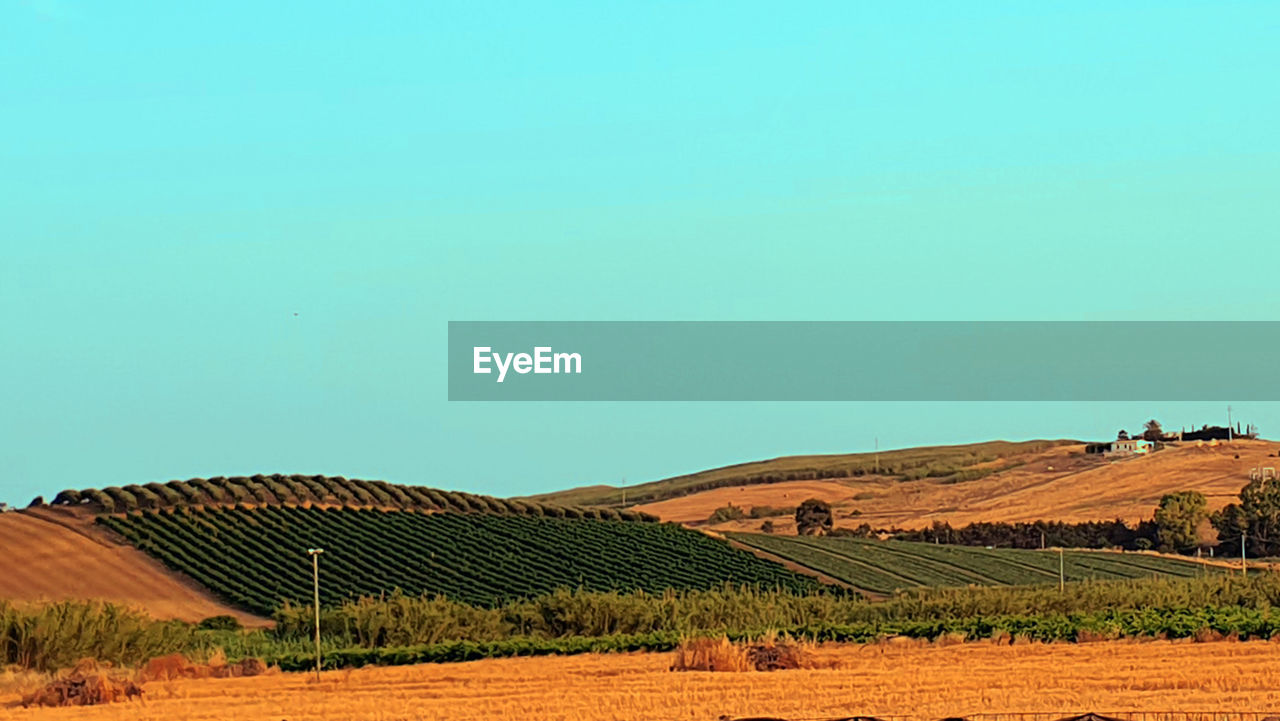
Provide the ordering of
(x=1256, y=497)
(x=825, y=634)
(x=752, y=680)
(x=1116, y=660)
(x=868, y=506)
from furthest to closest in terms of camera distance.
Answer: (x=868, y=506)
(x=1256, y=497)
(x=825, y=634)
(x=1116, y=660)
(x=752, y=680)

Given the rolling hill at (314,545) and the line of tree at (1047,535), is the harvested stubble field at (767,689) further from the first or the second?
the line of tree at (1047,535)

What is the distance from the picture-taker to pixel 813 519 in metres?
159

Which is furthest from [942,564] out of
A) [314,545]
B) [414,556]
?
[314,545]

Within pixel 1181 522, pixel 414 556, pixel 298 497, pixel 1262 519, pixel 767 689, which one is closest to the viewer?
pixel 767 689

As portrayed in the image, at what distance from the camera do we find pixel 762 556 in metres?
97.7

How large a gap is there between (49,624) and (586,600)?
1891 centimetres

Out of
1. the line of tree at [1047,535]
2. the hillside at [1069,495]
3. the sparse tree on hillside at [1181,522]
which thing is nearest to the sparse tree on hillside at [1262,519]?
the sparse tree on hillside at [1181,522]

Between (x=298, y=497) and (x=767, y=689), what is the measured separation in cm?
6762

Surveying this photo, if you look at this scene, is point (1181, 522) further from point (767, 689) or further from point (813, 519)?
point (767, 689)

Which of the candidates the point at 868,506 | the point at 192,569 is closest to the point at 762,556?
the point at 192,569

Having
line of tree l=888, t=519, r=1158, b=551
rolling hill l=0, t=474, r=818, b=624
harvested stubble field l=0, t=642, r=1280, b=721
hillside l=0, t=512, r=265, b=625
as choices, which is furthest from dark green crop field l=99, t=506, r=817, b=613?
line of tree l=888, t=519, r=1158, b=551

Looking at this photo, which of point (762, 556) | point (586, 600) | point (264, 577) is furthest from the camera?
point (762, 556)

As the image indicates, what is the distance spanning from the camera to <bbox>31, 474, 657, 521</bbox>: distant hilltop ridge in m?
92.2

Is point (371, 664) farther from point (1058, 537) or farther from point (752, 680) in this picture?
point (1058, 537)
